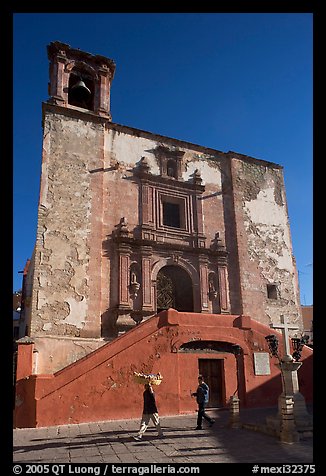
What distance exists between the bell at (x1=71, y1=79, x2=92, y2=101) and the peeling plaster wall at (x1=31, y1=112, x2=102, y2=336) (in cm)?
146

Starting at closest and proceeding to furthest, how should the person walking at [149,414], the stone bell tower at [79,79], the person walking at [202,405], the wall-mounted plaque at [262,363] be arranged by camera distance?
1. the person walking at [149,414]
2. the person walking at [202,405]
3. the wall-mounted plaque at [262,363]
4. the stone bell tower at [79,79]

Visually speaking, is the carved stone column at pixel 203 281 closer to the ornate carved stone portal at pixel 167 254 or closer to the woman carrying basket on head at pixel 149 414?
the ornate carved stone portal at pixel 167 254

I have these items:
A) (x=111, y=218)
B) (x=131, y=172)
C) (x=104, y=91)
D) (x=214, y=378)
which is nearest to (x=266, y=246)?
(x=131, y=172)

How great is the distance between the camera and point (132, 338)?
11.4m

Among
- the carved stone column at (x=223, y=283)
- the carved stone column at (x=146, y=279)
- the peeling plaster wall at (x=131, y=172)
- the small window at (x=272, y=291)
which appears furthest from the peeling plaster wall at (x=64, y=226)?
the small window at (x=272, y=291)

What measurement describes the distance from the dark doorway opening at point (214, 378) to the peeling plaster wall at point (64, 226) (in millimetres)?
4345

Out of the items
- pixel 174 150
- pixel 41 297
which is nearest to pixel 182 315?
pixel 41 297

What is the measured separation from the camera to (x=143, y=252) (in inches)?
621

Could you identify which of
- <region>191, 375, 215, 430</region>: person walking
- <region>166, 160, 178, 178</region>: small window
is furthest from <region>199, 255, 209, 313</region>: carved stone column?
<region>191, 375, 215, 430</region>: person walking

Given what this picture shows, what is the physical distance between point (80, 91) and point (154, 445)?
46.5 feet

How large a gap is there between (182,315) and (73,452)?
6008mm

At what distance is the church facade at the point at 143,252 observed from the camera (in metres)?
12.4

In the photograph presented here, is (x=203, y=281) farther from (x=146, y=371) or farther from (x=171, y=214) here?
(x=146, y=371)

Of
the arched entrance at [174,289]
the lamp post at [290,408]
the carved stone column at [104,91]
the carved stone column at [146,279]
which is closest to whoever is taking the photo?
the lamp post at [290,408]
